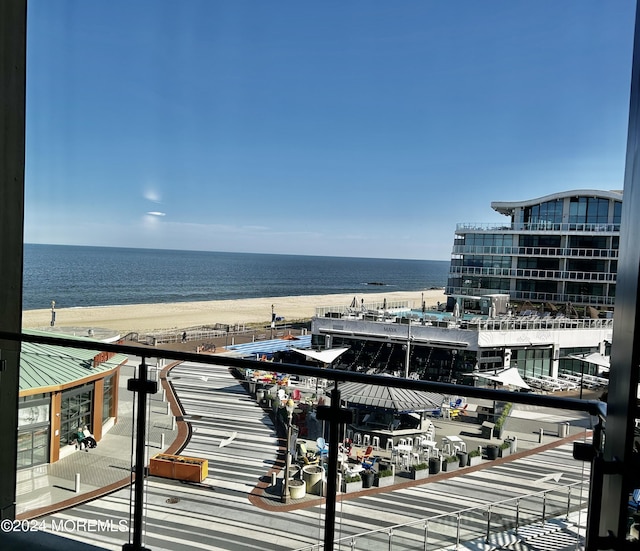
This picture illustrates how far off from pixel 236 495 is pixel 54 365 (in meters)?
0.79

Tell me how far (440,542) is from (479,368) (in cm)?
1680

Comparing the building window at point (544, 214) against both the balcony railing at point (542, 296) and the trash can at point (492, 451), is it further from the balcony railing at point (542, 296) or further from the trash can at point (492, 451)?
the trash can at point (492, 451)

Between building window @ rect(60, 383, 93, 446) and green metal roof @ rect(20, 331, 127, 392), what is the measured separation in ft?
0.23

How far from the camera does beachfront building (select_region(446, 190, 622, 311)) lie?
947 inches

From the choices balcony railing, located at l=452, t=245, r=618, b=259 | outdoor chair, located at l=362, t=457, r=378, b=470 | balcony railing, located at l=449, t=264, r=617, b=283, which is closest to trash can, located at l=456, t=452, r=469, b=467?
outdoor chair, located at l=362, t=457, r=378, b=470

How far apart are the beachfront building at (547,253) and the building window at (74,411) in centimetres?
2540

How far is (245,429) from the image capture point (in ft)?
5.86

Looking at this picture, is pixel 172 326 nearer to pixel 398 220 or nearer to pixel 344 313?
pixel 344 313

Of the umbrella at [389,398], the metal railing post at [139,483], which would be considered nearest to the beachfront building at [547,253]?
the umbrella at [389,398]

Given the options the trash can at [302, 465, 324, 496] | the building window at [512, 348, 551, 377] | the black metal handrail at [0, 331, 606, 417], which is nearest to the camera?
the black metal handrail at [0, 331, 606, 417]

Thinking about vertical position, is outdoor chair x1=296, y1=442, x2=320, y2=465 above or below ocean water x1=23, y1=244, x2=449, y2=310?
above

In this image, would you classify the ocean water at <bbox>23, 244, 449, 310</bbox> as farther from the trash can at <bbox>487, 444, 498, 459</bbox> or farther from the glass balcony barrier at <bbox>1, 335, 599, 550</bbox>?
Answer: the trash can at <bbox>487, 444, 498, 459</bbox>

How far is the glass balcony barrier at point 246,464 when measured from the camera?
57.1 inches

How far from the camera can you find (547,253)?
25.3 metres
